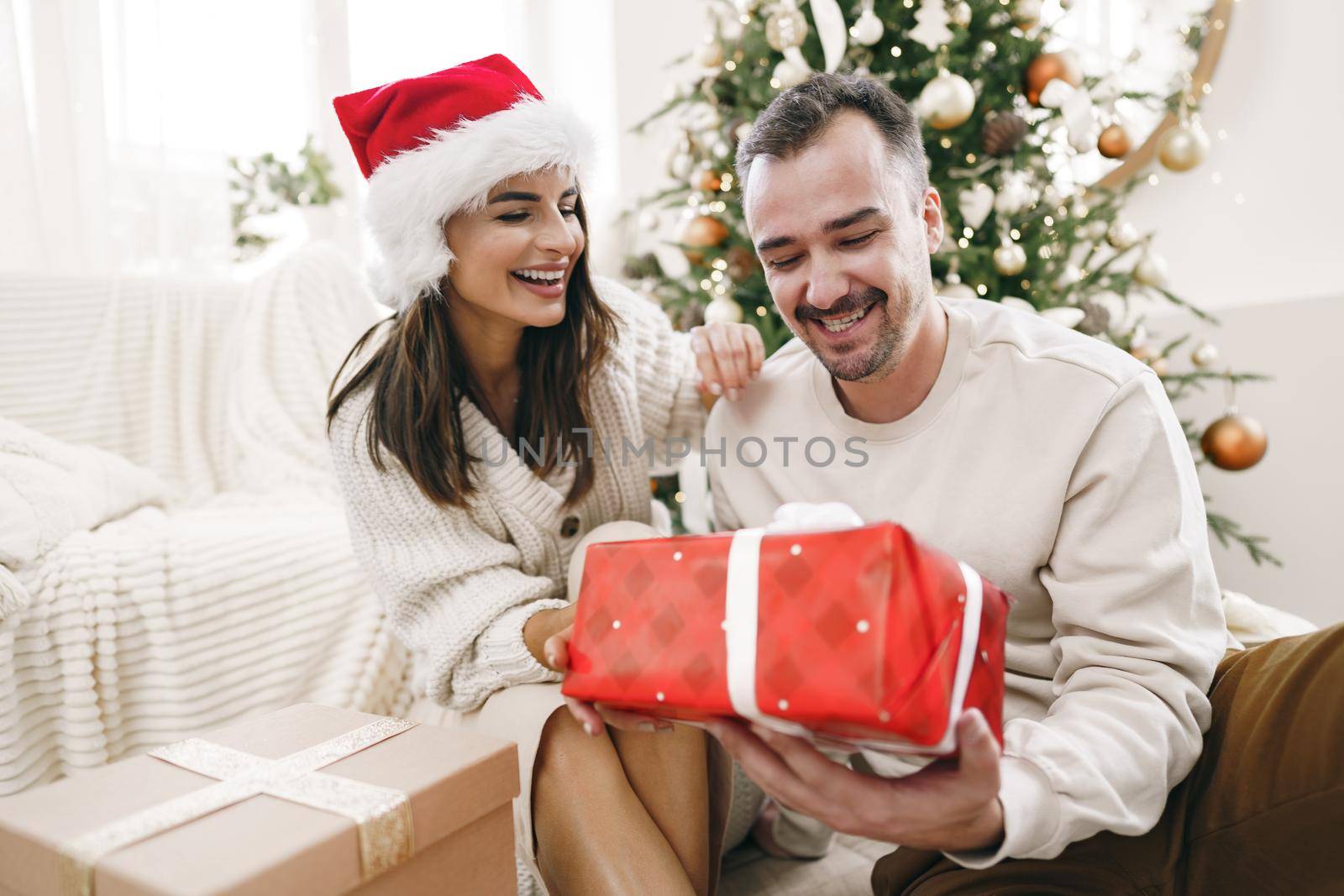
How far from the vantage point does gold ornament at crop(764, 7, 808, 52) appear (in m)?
1.83

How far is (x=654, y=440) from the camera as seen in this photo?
1485 millimetres

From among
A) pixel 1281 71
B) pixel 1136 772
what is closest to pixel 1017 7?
pixel 1281 71

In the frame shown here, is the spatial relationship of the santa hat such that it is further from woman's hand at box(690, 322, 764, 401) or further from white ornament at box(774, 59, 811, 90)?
white ornament at box(774, 59, 811, 90)

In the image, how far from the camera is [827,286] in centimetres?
101

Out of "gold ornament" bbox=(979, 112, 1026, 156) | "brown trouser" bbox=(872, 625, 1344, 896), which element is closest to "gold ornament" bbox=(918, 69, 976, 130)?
"gold ornament" bbox=(979, 112, 1026, 156)

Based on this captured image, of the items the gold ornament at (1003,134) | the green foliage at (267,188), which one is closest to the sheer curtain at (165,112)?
the green foliage at (267,188)

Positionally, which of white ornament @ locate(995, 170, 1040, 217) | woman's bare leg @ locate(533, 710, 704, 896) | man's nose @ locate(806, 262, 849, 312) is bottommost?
woman's bare leg @ locate(533, 710, 704, 896)

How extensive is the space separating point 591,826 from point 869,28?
162 cm

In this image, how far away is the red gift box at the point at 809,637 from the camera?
1.98 feet

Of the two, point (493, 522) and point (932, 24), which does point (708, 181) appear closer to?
point (932, 24)

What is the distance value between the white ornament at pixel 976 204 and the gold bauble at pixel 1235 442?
0.75 metres

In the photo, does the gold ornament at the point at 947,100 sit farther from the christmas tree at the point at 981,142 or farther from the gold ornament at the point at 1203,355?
the gold ornament at the point at 1203,355

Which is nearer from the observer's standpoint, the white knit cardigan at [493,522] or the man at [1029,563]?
the man at [1029,563]

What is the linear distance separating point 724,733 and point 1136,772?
0.38 meters
